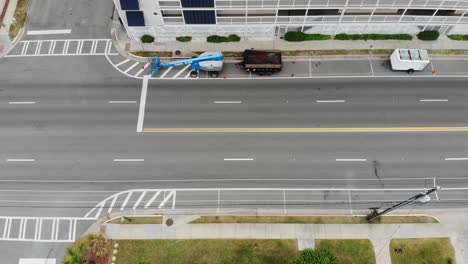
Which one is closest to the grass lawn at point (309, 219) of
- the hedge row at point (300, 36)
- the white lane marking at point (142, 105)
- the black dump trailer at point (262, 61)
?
the white lane marking at point (142, 105)

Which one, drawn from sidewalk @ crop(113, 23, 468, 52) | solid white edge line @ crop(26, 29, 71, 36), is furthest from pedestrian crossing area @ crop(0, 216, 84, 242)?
solid white edge line @ crop(26, 29, 71, 36)

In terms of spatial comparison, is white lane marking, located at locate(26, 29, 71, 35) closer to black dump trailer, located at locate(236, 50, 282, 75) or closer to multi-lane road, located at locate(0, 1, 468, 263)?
multi-lane road, located at locate(0, 1, 468, 263)

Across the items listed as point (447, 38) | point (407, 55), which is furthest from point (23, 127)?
point (447, 38)

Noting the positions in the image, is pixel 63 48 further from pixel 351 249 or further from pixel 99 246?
pixel 351 249

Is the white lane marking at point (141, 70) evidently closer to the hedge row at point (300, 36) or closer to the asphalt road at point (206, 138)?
the asphalt road at point (206, 138)

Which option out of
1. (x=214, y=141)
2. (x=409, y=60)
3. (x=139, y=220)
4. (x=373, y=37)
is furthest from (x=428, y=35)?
(x=139, y=220)

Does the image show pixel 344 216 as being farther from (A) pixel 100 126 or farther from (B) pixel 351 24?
(A) pixel 100 126
